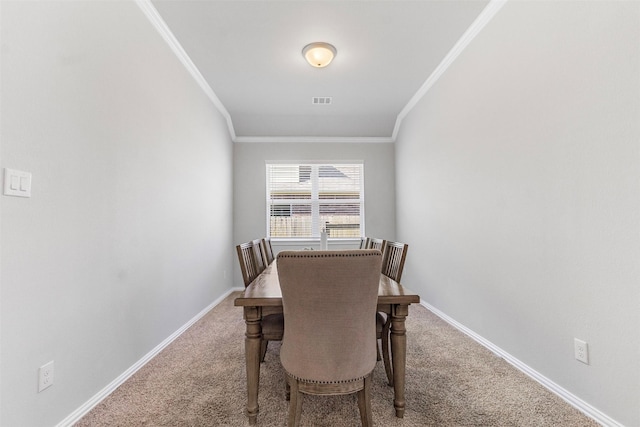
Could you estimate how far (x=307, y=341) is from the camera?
1253 mm

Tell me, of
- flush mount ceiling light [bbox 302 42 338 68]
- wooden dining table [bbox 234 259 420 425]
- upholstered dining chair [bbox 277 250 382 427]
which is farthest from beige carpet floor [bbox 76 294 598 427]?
flush mount ceiling light [bbox 302 42 338 68]

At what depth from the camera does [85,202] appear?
161cm

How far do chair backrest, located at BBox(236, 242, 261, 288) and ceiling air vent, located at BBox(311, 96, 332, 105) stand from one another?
7.69 ft

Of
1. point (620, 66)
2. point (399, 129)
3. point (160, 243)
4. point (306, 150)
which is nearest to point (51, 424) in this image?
point (160, 243)

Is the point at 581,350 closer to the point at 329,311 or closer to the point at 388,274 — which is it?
the point at 388,274

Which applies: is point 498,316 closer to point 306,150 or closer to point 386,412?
point 386,412

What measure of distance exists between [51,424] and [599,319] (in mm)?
2777

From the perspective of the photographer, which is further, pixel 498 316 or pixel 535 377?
pixel 498 316

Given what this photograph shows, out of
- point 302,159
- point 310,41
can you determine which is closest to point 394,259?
point 310,41

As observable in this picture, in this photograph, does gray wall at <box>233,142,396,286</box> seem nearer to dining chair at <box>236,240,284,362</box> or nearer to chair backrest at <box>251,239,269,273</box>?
chair backrest at <box>251,239,269,273</box>

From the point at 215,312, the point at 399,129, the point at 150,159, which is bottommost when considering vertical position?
the point at 215,312

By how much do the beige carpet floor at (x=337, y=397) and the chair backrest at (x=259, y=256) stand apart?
69 cm

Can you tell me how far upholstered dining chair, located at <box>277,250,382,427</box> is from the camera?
1.16 meters

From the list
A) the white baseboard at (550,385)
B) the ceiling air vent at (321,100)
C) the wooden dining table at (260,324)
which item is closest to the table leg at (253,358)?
the wooden dining table at (260,324)
